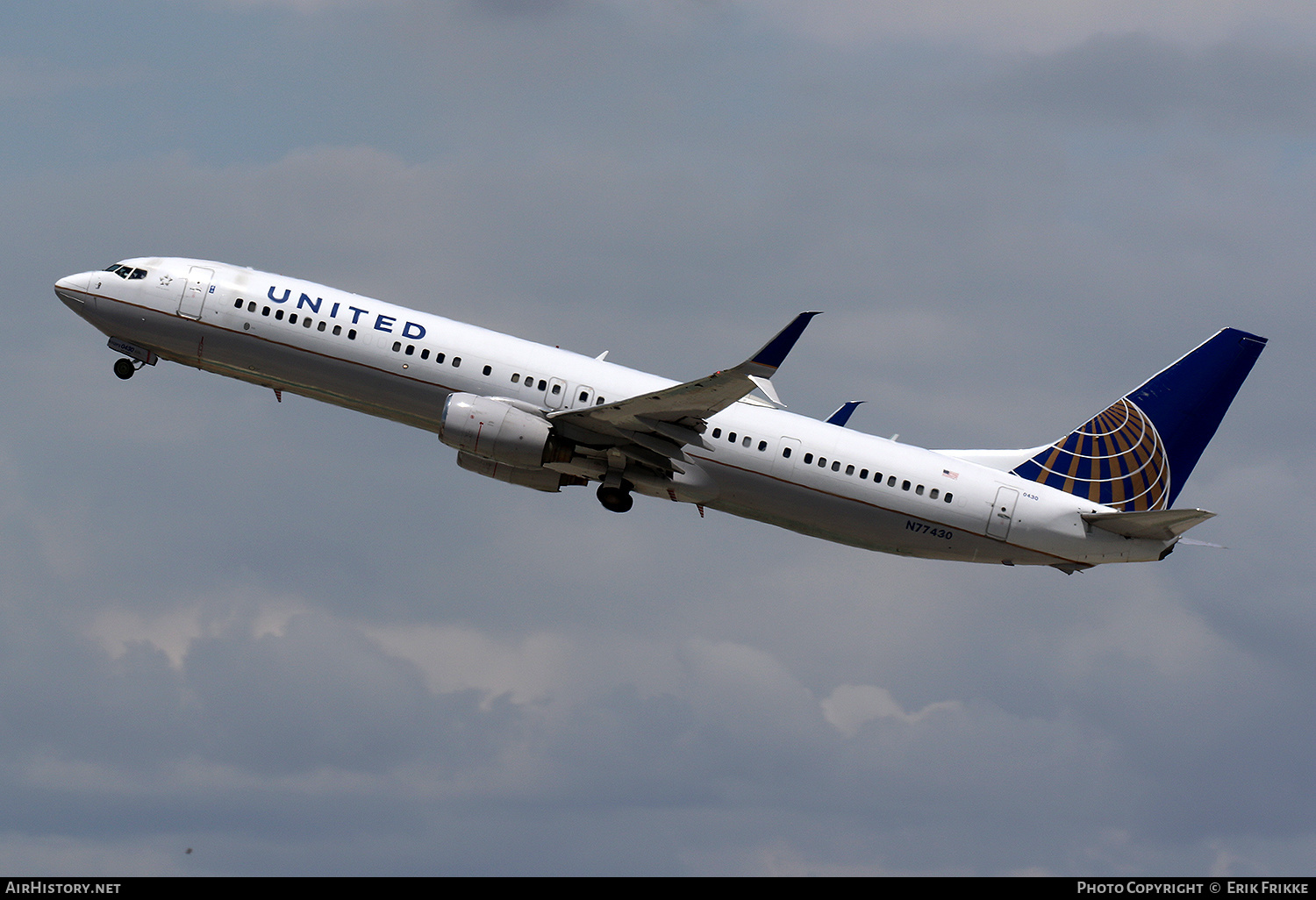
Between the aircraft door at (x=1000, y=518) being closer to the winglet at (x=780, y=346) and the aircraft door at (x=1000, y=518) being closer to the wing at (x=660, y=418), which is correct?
the wing at (x=660, y=418)

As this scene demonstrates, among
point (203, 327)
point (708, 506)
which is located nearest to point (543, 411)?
point (708, 506)

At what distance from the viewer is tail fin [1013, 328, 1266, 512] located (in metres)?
58.4

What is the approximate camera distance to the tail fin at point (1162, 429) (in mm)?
58375

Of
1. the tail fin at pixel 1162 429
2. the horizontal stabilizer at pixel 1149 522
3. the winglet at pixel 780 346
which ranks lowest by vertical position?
the horizontal stabilizer at pixel 1149 522

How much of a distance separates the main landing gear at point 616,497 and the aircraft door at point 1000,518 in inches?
517

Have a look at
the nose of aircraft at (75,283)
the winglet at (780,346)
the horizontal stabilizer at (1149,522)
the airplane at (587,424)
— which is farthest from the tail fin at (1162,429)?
the nose of aircraft at (75,283)

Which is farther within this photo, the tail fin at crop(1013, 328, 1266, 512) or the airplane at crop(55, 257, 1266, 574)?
the tail fin at crop(1013, 328, 1266, 512)

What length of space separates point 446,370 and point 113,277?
13283 mm

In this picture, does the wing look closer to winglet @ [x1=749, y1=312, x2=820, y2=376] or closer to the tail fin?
winglet @ [x1=749, y1=312, x2=820, y2=376]

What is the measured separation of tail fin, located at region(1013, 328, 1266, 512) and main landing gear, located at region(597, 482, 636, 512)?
15790mm

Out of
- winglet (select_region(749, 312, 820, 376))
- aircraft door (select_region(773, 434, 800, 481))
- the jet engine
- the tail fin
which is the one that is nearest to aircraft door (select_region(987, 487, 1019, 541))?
the tail fin

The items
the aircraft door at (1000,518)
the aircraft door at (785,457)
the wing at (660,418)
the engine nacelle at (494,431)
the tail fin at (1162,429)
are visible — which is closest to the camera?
the wing at (660,418)
